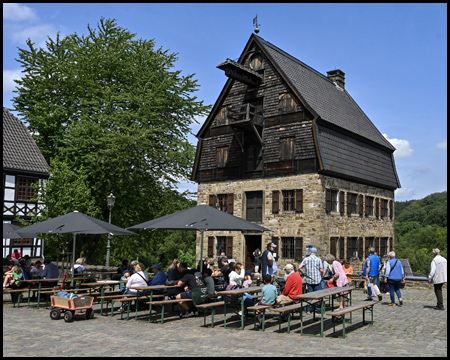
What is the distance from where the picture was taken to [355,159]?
29.1 metres

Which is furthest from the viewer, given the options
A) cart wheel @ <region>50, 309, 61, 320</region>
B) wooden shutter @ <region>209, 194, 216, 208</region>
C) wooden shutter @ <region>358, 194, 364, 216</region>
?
wooden shutter @ <region>209, 194, 216, 208</region>

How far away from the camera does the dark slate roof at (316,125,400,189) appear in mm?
26344

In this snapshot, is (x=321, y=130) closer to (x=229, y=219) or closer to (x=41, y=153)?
(x=229, y=219)

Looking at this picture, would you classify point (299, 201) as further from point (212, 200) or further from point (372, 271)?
point (372, 271)

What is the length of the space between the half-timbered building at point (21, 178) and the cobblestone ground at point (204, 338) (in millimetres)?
16685

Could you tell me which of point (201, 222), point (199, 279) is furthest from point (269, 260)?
point (201, 222)

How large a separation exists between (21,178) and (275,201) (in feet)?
48.2

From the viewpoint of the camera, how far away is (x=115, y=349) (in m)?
8.37

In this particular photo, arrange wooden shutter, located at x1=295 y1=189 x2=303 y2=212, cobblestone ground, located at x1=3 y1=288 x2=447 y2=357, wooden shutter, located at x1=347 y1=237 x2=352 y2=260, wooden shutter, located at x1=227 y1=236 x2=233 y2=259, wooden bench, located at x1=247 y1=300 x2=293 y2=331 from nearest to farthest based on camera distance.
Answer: cobblestone ground, located at x1=3 y1=288 x2=447 y2=357 < wooden bench, located at x1=247 y1=300 x2=293 y2=331 < wooden shutter, located at x1=295 y1=189 x2=303 y2=212 < wooden shutter, located at x1=347 y1=237 x2=352 y2=260 < wooden shutter, located at x1=227 y1=236 x2=233 y2=259

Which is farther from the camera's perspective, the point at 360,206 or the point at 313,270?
the point at 360,206

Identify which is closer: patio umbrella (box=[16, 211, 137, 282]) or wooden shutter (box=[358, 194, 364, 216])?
patio umbrella (box=[16, 211, 137, 282])

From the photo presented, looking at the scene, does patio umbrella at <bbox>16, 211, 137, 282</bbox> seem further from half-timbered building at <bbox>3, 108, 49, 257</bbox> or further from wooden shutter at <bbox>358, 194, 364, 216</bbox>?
wooden shutter at <bbox>358, 194, 364, 216</bbox>

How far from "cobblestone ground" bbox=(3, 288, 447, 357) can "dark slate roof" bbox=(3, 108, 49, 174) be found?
17537mm

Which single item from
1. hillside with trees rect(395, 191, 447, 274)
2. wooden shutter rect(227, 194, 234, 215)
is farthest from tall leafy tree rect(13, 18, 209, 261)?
hillside with trees rect(395, 191, 447, 274)
